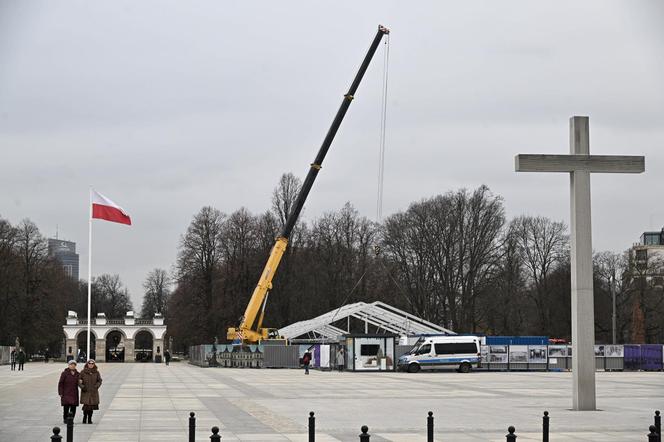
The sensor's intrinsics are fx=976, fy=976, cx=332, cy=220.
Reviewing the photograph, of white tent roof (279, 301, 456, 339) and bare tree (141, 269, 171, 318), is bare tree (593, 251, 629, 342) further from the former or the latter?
bare tree (141, 269, 171, 318)

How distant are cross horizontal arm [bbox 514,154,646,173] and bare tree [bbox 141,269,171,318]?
113324 millimetres

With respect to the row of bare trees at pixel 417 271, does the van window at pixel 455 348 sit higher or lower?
lower

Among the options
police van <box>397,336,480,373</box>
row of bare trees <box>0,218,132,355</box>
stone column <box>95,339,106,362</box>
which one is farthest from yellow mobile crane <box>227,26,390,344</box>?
stone column <box>95,339,106,362</box>

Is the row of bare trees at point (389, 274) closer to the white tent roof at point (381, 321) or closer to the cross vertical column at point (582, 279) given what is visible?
the white tent roof at point (381, 321)

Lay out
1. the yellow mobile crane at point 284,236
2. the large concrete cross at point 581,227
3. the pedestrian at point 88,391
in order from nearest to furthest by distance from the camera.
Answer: the pedestrian at point 88,391 → the large concrete cross at point 581,227 → the yellow mobile crane at point 284,236

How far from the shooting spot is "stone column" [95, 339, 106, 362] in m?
101

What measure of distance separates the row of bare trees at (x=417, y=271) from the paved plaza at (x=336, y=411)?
41.6 meters

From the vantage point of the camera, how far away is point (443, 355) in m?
57.8

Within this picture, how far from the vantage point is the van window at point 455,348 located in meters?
57.7

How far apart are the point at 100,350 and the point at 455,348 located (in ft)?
178

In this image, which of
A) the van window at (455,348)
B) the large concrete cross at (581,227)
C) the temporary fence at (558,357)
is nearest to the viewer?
the large concrete cross at (581,227)

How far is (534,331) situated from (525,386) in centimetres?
4927

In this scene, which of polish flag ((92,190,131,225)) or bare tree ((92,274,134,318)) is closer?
polish flag ((92,190,131,225))

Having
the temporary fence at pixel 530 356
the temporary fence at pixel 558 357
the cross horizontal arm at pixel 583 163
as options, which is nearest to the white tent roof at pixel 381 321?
the temporary fence at pixel 530 356
